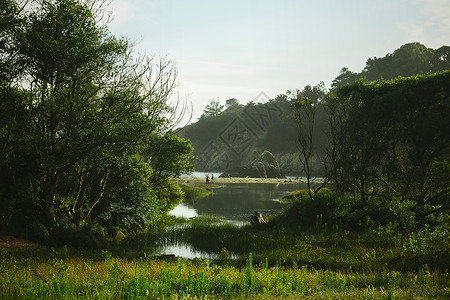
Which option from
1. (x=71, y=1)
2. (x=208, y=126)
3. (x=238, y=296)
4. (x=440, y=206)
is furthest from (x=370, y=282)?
(x=208, y=126)

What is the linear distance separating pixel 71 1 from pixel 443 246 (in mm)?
15810

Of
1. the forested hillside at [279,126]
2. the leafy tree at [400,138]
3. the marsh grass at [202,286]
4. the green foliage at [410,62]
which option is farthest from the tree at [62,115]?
the green foliage at [410,62]

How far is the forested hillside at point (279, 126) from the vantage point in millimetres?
92062

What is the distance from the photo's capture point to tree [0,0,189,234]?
1252 centimetres

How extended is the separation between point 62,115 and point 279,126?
116m

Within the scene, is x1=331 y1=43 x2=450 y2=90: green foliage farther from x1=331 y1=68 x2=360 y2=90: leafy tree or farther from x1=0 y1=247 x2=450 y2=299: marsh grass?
x1=0 y1=247 x2=450 y2=299: marsh grass

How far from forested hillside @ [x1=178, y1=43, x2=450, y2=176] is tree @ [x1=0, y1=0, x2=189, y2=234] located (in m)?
67.6

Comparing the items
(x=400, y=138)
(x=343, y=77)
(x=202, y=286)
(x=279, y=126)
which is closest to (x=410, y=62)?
(x=343, y=77)

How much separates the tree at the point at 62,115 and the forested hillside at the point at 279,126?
67.6 m

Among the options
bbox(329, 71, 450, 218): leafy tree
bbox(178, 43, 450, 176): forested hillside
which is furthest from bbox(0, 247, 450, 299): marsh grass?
bbox(178, 43, 450, 176): forested hillside

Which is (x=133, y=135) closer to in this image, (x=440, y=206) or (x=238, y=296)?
(x=238, y=296)

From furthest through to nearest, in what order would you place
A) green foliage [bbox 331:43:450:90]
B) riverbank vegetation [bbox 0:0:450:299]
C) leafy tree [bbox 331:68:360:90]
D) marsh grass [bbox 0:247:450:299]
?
leafy tree [bbox 331:68:360:90] < green foliage [bbox 331:43:450:90] < riverbank vegetation [bbox 0:0:450:299] < marsh grass [bbox 0:247:450:299]

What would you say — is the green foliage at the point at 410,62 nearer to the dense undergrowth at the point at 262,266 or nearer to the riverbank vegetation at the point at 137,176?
the riverbank vegetation at the point at 137,176

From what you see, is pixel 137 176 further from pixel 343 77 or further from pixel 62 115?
pixel 343 77
